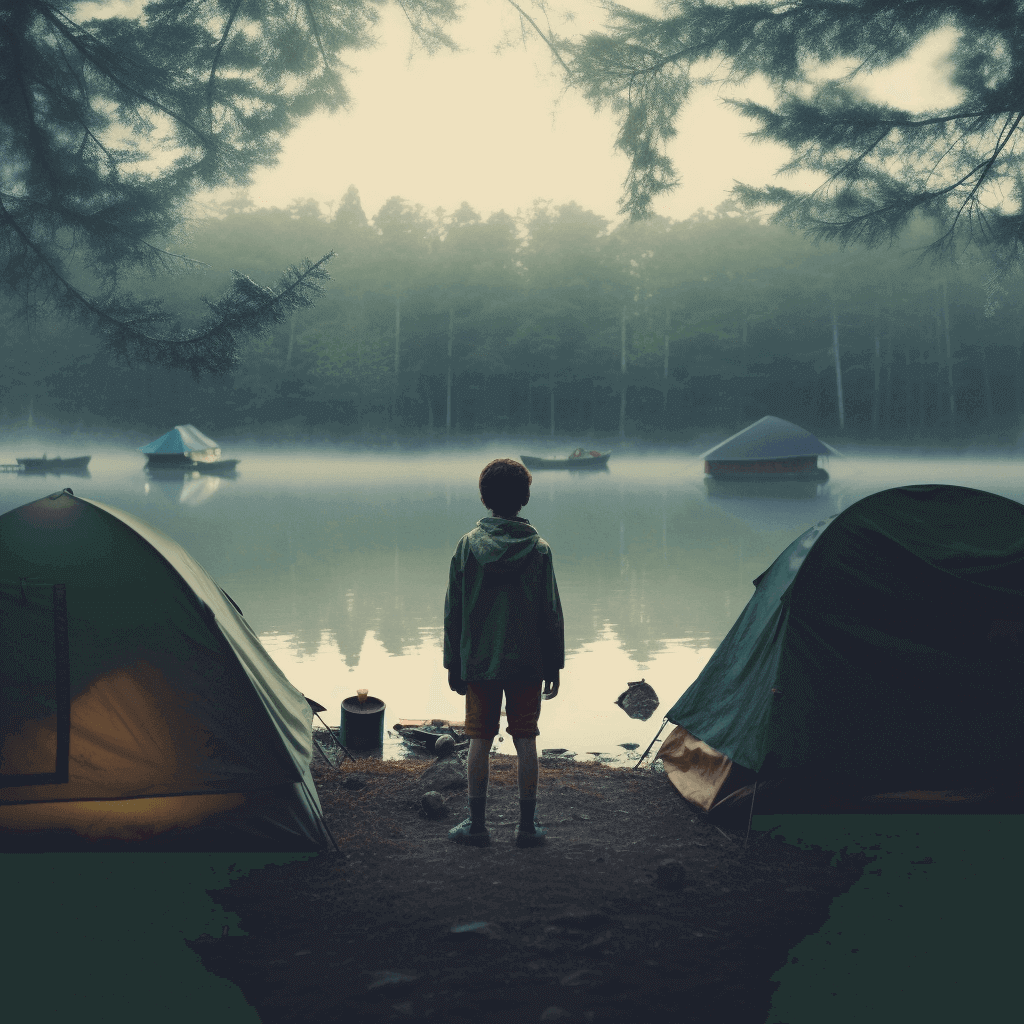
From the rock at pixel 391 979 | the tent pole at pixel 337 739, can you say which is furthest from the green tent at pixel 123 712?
the tent pole at pixel 337 739

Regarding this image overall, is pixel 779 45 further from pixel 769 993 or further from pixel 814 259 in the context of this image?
pixel 814 259

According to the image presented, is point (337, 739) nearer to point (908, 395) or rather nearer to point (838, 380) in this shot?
point (838, 380)

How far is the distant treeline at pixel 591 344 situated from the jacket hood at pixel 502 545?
49.9m

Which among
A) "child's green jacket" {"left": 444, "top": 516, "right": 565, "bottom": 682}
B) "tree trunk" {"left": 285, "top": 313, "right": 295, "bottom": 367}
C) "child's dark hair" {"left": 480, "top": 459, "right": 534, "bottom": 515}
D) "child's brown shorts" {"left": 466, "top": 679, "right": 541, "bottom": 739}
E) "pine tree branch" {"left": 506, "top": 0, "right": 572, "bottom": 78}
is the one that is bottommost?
"child's brown shorts" {"left": 466, "top": 679, "right": 541, "bottom": 739}

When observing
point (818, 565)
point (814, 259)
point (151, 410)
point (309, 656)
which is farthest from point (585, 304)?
point (818, 565)

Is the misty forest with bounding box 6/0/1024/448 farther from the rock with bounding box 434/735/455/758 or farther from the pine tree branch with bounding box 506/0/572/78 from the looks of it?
the rock with bounding box 434/735/455/758

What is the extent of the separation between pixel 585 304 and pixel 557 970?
182ft

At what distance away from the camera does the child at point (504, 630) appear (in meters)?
3.71

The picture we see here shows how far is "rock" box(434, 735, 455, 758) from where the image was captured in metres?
5.62

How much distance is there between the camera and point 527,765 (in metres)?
3.80

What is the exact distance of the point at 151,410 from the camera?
59.0m

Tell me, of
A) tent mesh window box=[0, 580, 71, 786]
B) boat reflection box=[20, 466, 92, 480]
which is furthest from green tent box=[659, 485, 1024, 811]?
boat reflection box=[20, 466, 92, 480]

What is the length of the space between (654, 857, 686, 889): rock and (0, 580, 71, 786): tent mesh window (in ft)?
8.53

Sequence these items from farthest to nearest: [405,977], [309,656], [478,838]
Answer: [309,656] → [478,838] → [405,977]
